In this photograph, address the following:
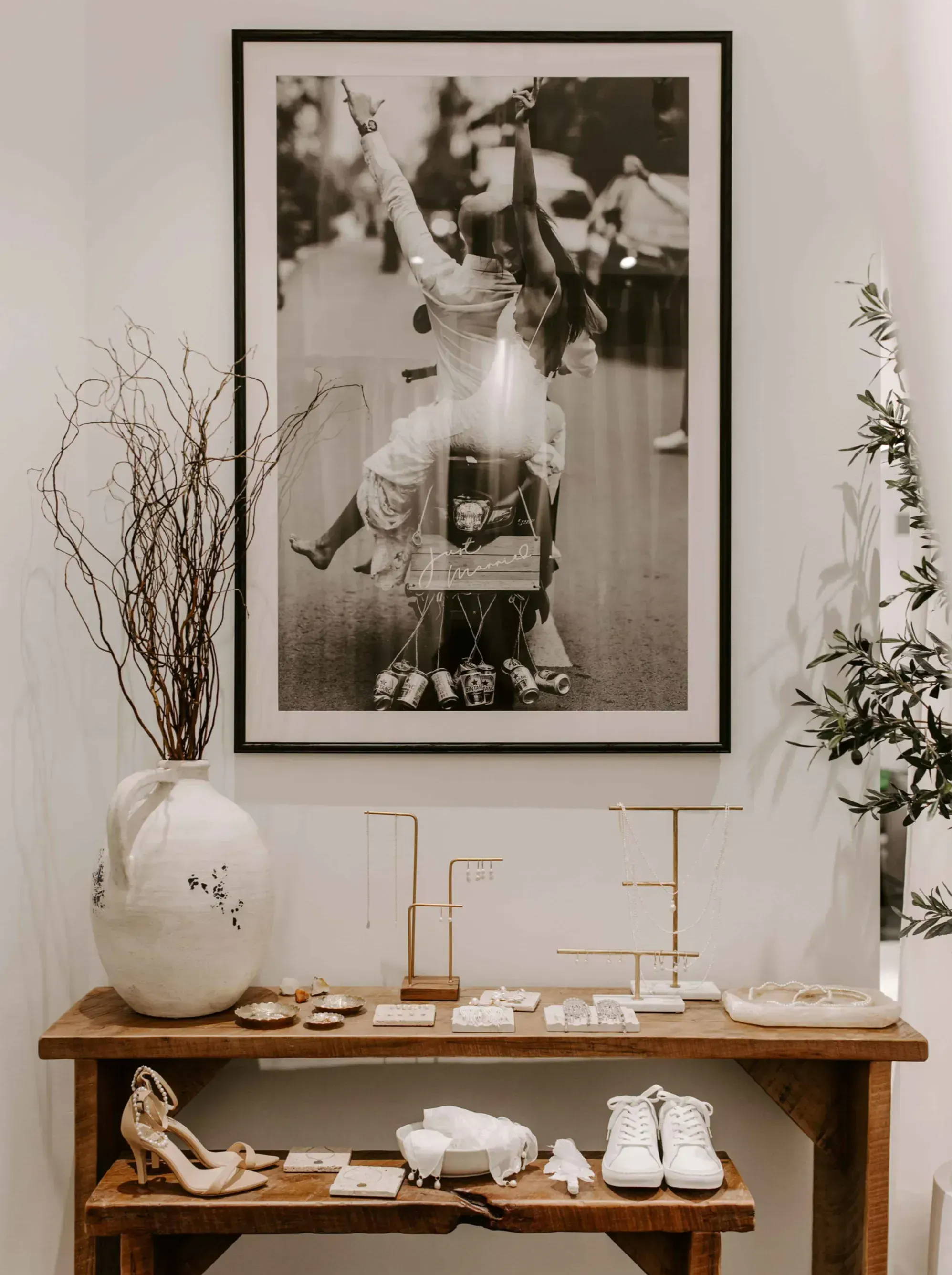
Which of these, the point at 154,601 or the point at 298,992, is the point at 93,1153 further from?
the point at 154,601

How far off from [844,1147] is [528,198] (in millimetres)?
1706

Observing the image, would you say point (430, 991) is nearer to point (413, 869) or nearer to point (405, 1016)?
point (405, 1016)

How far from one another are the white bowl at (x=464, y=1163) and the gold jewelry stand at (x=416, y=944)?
0.30 meters

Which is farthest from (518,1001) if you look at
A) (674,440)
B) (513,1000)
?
(674,440)

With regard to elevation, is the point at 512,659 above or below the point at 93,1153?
above

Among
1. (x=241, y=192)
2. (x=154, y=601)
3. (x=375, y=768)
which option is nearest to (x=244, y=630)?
(x=154, y=601)

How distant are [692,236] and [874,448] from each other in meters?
0.52

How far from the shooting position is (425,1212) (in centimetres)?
148

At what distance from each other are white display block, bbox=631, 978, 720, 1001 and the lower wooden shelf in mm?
358

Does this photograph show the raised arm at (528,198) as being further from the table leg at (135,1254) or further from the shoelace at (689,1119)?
the table leg at (135,1254)

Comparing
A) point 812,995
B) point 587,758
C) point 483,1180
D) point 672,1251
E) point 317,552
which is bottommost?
point 672,1251

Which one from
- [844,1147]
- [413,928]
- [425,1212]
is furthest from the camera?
[413,928]

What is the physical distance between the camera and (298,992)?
179 cm

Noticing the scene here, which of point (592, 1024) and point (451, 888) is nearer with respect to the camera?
point (592, 1024)
